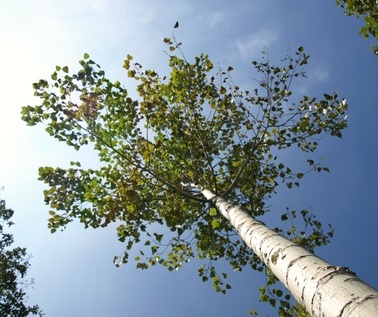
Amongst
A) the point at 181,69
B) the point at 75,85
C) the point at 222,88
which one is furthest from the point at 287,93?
the point at 75,85

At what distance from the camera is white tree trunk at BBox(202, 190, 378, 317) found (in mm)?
1455

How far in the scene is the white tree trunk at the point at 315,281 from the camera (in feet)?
4.77

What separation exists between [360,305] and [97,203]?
3923 mm

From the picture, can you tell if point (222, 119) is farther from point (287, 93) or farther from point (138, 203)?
point (138, 203)

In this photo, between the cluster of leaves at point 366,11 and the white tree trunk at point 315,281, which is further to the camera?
the cluster of leaves at point 366,11

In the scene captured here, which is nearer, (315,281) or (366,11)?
(315,281)

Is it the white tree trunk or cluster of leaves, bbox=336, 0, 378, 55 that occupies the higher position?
cluster of leaves, bbox=336, 0, 378, 55

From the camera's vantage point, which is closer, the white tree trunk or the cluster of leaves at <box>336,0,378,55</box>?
the white tree trunk

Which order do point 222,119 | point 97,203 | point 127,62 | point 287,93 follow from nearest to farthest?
1. point 97,203
2. point 127,62
3. point 287,93
4. point 222,119

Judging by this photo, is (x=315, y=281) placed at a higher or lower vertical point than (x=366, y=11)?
lower

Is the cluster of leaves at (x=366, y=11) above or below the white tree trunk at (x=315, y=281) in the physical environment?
above

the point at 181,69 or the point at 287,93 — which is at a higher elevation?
the point at 181,69

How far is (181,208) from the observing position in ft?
19.7

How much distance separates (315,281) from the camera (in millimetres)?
1822
